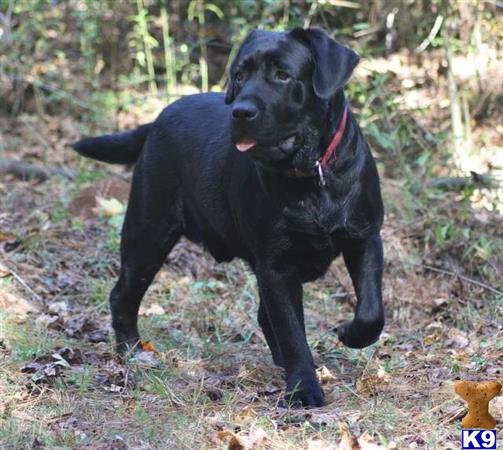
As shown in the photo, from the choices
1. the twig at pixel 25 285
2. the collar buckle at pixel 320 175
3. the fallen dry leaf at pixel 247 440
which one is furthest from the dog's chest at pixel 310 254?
the twig at pixel 25 285

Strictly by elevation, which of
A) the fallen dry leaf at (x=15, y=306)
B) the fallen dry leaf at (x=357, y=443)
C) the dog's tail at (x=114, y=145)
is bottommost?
the fallen dry leaf at (x=15, y=306)

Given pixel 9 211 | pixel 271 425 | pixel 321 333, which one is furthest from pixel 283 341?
pixel 9 211

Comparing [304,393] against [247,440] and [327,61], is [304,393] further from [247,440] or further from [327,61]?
[327,61]

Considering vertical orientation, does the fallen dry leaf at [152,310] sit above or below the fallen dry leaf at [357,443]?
below

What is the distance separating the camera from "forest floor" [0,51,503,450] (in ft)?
12.2

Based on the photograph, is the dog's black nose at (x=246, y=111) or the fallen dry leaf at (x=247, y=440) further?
the dog's black nose at (x=246, y=111)

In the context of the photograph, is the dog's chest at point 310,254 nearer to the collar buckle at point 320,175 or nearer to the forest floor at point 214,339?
the collar buckle at point 320,175

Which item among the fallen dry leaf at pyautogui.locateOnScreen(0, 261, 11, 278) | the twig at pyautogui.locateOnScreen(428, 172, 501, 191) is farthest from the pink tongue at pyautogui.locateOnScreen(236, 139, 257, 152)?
the twig at pyautogui.locateOnScreen(428, 172, 501, 191)

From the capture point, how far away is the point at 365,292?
14.3ft

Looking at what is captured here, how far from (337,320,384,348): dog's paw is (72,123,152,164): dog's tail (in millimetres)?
1825

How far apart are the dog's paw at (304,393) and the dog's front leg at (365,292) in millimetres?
283

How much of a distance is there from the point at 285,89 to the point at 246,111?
256 mm

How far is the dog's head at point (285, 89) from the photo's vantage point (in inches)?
156

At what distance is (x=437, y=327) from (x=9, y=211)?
3554 millimetres
